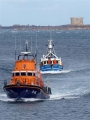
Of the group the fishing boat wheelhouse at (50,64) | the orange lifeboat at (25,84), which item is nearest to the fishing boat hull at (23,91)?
the orange lifeboat at (25,84)

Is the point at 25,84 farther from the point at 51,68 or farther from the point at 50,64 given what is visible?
the point at 50,64

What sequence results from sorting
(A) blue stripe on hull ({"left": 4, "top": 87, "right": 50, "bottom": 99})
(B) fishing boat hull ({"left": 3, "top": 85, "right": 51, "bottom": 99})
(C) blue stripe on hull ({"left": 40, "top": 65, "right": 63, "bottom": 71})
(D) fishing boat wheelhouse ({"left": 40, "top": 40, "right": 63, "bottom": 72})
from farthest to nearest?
(D) fishing boat wheelhouse ({"left": 40, "top": 40, "right": 63, "bottom": 72})
(C) blue stripe on hull ({"left": 40, "top": 65, "right": 63, "bottom": 71})
(A) blue stripe on hull ({"left": 4, "top": 87, "right": 50, "bottom": 99})
(B) fishing boat hull ({"left": 3, "top": 85, "right": 51, "bottom": 99})

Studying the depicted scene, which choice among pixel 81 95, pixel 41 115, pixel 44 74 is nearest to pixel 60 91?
pixel 81 95

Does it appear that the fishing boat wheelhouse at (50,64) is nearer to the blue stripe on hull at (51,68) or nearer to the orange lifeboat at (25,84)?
the blue stripe on hull at (51,68)

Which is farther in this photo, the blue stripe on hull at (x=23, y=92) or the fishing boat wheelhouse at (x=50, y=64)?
the fishing boat wheelhouse at (x=50, y=64)

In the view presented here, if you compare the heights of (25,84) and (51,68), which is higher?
(25,84)

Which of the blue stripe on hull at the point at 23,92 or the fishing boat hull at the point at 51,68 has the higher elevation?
the blue stripe on hull at the point at 23,92

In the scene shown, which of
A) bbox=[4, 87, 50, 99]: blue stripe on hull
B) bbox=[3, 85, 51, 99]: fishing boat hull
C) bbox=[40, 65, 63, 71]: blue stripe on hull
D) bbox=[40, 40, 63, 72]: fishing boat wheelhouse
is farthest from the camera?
bbox=[40, 40, 63, 72]: fishing boat wheelhouse

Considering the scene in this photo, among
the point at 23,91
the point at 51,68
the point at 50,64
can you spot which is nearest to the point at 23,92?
the point at 23,91

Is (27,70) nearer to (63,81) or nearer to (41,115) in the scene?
Result: (41,115)

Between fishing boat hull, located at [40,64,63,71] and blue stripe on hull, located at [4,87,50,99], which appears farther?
fishing boat hull, located at [40,64,63,71]

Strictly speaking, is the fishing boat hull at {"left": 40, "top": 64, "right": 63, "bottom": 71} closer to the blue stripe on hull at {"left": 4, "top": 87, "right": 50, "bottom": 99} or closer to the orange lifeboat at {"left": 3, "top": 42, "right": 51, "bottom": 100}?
the orange lifeboat at {"left": 3, "top": 42, "right": 51, "bottom": 100}

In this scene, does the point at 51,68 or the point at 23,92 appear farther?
the point at 51,68

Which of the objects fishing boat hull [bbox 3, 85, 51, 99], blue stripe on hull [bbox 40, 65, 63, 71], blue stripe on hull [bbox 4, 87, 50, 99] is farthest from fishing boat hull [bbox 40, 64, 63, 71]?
blue stripe on hull [bbox 4, 87, 50, 99]
